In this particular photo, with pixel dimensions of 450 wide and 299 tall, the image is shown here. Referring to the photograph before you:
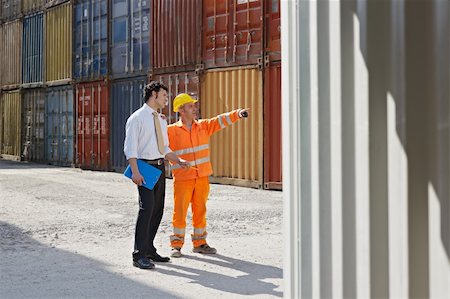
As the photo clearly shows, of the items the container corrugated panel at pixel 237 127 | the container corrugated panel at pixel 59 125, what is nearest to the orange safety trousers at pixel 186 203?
the container corrugated panel at pixel 237 127

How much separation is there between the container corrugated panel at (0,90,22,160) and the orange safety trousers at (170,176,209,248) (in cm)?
1928

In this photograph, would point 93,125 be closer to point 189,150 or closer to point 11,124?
point 11,124

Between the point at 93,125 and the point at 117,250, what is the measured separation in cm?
1325

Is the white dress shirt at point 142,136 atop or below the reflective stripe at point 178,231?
atop

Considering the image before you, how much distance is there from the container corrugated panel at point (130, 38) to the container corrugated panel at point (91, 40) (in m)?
0.46

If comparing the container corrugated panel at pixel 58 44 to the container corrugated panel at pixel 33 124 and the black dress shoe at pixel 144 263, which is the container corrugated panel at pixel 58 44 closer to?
the container corrugated panel at pixel 33 124

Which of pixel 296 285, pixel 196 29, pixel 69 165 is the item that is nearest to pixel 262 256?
pixel 296 285

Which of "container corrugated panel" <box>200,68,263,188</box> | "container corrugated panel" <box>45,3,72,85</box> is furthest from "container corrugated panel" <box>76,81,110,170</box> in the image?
"container corrugated panel" <box>200,68,263,188</box>

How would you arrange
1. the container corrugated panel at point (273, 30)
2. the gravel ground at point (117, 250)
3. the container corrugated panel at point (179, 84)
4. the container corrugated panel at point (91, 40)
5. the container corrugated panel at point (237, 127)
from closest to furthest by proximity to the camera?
1. the gravel ground at point (117, 250)
2. the container corrugated panel at point (273, 30)
3. the container corrugated panel at point (237, 127)
4. the container corrugated panel at point (179, 84)
5. the container corrugated panel at point (91, 40)

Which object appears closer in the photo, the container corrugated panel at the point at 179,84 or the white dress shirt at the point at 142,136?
the white dress shirt at the point at 142,136

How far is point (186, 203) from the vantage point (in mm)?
6793

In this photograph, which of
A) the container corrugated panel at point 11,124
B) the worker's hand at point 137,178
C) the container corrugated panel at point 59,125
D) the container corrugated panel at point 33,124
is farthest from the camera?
the container corrugated panel at point 11,124

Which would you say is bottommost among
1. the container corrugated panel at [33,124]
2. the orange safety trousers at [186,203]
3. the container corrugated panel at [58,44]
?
the orange safety trousers at [186,203]

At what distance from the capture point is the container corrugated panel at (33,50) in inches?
936
